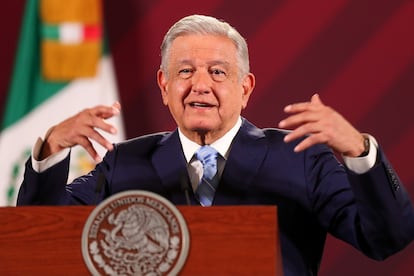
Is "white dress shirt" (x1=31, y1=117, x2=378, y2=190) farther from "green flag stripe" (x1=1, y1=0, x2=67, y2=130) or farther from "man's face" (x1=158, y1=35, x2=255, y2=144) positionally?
"green flag stripe" (x1=1, y1=0, x2=67, y2=130)

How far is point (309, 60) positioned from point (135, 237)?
2280 mm

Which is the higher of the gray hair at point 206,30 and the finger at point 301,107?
the finger at point 301,107

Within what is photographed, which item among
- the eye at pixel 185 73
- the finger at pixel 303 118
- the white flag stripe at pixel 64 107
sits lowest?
the white flag stripe at pixel 64 107

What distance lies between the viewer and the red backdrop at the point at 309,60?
4.18m

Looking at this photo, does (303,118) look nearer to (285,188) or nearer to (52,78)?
→ (285,188)

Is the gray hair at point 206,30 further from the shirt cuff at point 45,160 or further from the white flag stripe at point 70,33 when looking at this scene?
the white flag stripe at point 70,33

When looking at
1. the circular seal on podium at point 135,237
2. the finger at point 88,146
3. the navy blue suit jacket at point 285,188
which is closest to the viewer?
the circular seal on podium at point 135,237

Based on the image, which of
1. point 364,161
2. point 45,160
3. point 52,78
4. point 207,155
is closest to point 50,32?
point 52,78

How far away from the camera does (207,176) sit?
285 cm

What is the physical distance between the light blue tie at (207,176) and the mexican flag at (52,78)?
4.28ft

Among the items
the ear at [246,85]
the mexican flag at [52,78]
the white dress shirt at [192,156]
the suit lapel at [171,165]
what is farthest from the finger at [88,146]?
the mexican flag at [52,78]

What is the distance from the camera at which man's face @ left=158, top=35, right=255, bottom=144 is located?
292cm

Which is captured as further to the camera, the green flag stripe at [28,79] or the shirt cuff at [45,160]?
the green flag stripe at [28,79]

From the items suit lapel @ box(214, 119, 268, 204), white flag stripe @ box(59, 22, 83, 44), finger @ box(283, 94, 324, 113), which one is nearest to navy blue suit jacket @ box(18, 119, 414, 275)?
suit lapel @ box(214, 119, 268, 204)
